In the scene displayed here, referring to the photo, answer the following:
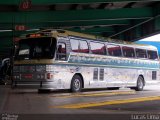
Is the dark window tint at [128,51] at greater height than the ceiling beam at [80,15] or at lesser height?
lesser

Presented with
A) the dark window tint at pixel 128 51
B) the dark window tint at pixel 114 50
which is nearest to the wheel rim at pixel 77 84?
the dark window tint at pixel 114 50

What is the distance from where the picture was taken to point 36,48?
19.2 m

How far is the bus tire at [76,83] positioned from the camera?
19719 millimetres

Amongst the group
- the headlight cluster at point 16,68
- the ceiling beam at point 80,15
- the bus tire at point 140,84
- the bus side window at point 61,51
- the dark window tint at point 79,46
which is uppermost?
the ceiling beam at point 80,15

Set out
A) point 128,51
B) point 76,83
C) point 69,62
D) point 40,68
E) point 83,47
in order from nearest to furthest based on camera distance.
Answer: point 40,68
point 69,62
point 76,83
point 83,47
point 128,51

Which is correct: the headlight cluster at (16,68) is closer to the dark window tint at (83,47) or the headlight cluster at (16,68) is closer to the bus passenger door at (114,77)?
the dark window tint at (83,47)

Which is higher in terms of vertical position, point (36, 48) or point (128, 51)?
point (128, 51)

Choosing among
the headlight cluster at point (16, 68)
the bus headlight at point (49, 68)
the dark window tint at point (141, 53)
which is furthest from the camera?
the dark window tint at point (141, 53)

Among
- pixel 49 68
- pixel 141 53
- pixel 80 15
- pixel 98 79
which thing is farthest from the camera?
pixel 80 15

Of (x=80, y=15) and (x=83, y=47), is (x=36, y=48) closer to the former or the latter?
(x=83, y=47)

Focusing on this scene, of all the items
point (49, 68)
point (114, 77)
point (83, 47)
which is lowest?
point (114, 77)

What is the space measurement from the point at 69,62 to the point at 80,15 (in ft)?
30.2

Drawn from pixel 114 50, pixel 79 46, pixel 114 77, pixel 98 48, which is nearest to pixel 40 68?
pixel 79 46

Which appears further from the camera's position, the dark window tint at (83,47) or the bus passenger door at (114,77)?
the bus passenger door at (114,77)
